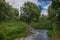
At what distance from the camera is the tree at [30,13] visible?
2080 centimetres

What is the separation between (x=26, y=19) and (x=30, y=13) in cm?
90

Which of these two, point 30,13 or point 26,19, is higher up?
point 30,13

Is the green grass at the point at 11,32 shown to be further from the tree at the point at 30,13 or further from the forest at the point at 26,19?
the tree at the point at 30,13

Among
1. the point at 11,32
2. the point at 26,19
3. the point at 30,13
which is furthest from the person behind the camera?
the point at 30,13

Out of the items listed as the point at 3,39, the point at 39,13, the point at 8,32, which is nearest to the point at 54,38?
the point at 8,32

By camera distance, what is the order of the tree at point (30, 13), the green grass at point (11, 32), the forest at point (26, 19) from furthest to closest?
1. the tree at point (30, 13)
2. the forest at point (26, 19)
3. the green grass at point (11, 32)

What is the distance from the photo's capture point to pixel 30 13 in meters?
21.2

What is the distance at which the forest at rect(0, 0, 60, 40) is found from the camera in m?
11.5

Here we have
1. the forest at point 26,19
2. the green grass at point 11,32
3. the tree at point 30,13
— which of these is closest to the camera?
the green grass at point 11,32

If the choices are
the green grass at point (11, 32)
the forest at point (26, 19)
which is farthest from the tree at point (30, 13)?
the green grass at point (11, 32)

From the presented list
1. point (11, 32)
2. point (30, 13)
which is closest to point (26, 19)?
point (30, 13)

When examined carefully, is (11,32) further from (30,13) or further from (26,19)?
(30,13)

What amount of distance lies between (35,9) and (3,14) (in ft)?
22.6

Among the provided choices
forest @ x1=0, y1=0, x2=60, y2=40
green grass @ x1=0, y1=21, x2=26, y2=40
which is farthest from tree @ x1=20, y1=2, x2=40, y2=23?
green grass @ x1=0, y1=21, x2=26, y2=40
